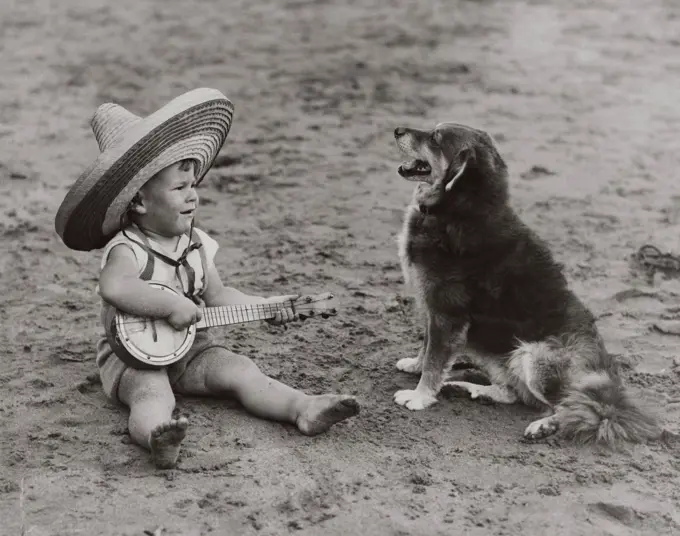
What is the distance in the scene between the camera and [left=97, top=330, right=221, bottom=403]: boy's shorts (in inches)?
184

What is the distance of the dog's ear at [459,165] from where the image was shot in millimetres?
4996

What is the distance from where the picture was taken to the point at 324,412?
4445 millimetres

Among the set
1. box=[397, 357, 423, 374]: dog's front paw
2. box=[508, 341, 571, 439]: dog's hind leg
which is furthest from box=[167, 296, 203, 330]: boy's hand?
box=[508, 341, 571, 439]: dog's hind leg

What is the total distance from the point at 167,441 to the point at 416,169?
200cm

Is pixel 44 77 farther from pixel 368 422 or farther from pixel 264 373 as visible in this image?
pixel 368 422

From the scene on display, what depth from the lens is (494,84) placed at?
33.9 feet

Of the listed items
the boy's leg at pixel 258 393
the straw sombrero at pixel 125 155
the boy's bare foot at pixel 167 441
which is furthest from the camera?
the boy's leg at pixel 258 393

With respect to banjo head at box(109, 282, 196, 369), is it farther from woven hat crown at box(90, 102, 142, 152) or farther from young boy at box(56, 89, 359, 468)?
woven hat crown at box(90, 102, 142, 152)

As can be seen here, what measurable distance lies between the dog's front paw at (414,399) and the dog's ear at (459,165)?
101 centimetres

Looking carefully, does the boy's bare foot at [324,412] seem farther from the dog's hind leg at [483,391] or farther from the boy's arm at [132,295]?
the dog's hind leg at [483,391]

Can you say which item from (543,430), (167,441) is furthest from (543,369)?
(167,441)

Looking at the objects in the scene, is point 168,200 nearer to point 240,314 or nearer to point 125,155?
point 125,155

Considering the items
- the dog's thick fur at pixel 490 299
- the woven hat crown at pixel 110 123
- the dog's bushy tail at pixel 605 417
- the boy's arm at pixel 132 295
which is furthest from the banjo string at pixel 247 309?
the dog's bushy tail at pixel 605 417

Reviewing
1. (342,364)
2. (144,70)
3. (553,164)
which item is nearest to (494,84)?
(553,164)
